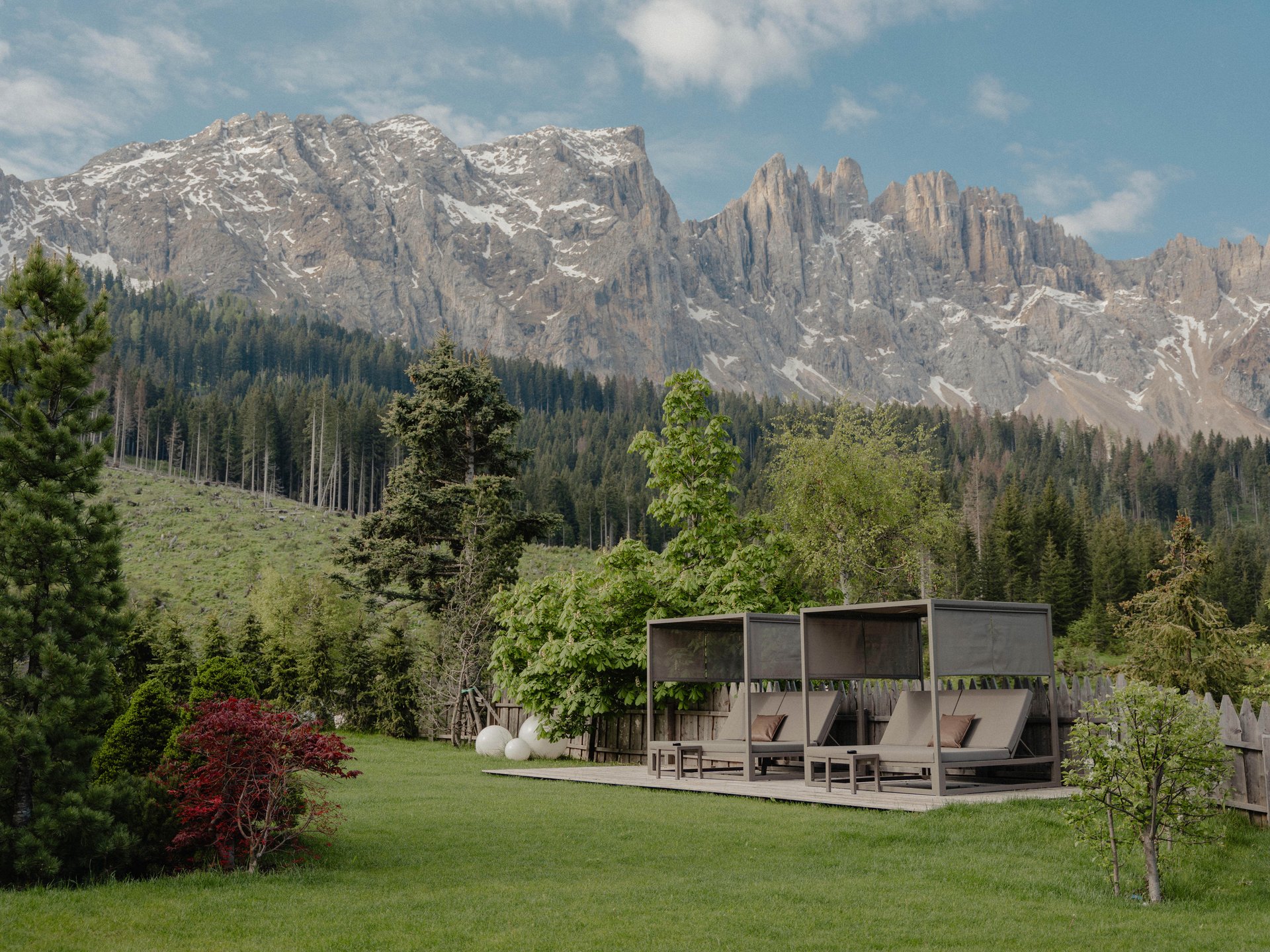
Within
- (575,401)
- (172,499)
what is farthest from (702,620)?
(575,401)

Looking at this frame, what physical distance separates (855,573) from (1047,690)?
23311 mm

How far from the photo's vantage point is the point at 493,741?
A: 21.0 meters

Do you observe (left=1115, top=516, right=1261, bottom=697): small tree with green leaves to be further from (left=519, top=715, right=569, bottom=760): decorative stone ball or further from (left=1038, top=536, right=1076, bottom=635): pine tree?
(left=1038, top=536, right=1076, bottom=635): pine tree

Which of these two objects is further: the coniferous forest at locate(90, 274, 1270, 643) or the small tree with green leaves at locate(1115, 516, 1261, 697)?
the coniferous forest at locate(90, 274, 1270, 643)

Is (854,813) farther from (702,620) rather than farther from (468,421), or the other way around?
(468,421)

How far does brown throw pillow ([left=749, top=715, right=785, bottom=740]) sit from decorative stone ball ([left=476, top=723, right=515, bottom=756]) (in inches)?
280

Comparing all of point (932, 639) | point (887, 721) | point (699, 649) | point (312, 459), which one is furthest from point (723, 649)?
point (312, 459)

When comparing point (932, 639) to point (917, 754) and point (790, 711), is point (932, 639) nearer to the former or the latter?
point (917, 754)

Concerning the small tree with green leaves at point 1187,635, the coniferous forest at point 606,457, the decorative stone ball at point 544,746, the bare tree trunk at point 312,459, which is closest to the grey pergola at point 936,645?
the decorative stone ball at point 544,746

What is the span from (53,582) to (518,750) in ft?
43.3

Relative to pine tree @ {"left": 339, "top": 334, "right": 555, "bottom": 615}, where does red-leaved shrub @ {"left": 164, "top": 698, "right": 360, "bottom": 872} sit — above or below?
below

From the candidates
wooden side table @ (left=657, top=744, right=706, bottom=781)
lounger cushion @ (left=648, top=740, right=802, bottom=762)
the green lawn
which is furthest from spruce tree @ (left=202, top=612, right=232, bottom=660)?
the green lawn

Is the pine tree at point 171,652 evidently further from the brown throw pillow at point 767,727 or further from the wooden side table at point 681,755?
the brown throw pillow at point 767,727

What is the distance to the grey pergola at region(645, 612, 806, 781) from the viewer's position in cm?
1494
